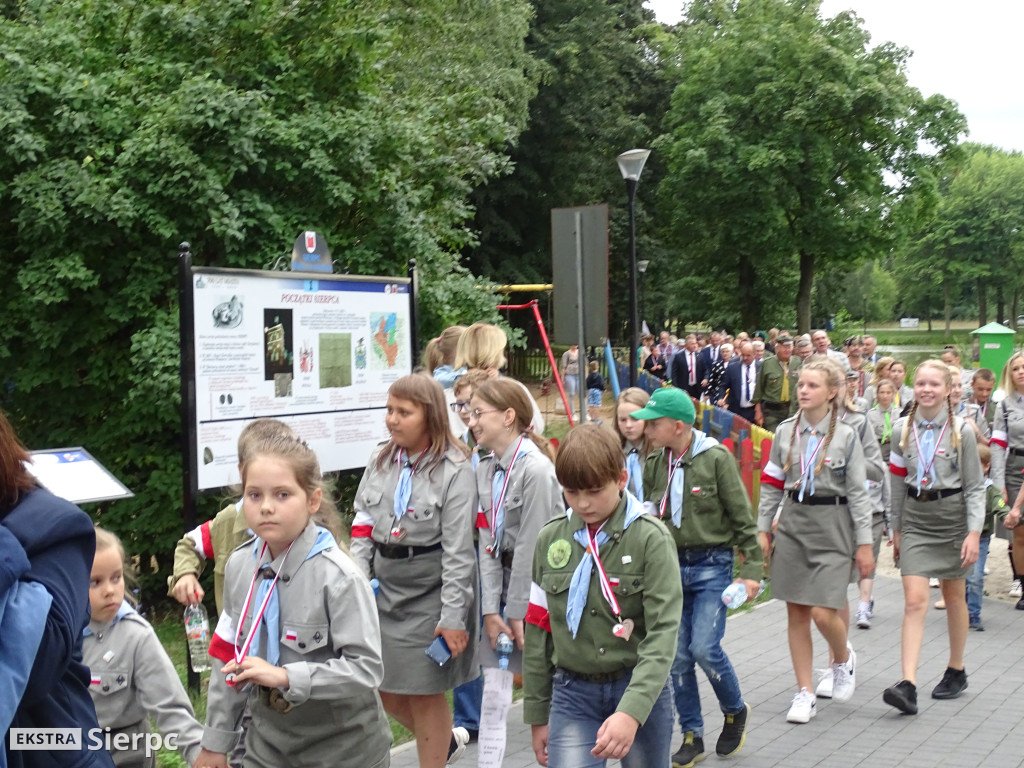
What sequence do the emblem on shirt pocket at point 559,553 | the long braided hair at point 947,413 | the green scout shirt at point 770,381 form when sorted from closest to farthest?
1. the emblem on shirt pocket at point 559,553
2. the long braided hair at point 947,413
3. the green scout shirt at point 770,381

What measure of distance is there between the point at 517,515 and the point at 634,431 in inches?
52.9

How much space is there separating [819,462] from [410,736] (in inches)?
107

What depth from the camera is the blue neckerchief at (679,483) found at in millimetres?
5855

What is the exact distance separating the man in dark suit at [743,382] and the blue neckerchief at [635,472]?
13216 mm

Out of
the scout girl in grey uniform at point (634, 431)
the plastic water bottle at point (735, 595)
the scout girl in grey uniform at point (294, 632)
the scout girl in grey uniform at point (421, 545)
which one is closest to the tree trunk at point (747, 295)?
the scout girl in grey uniform at point (634, 431)

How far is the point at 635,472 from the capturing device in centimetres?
633

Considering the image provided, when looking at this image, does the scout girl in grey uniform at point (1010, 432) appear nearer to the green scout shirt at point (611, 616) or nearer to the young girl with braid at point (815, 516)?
the young girl with braid at point (815, 516)

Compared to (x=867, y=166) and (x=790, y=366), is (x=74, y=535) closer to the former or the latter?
(x=790, y=366)

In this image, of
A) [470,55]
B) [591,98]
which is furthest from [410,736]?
[591,98]

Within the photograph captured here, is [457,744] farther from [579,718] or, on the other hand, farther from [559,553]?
[559,553]

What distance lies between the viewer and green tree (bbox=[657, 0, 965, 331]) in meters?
47.2

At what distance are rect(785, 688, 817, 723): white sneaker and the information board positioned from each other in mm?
3199

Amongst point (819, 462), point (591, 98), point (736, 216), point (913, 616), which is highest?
point (591, 98)

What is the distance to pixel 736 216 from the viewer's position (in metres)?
48.3
